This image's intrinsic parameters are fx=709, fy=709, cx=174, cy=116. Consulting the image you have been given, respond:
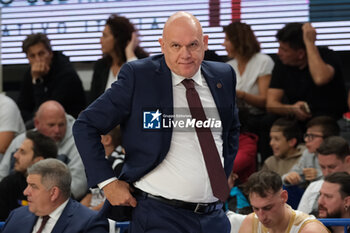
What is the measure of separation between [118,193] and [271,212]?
1426mm

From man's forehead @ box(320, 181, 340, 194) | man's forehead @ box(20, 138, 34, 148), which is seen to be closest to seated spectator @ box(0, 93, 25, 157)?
man's forehead @ box(20, 138, 34, 148)

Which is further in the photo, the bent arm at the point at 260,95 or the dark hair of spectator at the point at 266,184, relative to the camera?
the bent arm at the point at 260,95

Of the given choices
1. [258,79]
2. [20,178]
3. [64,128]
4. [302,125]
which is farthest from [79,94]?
[302,125]

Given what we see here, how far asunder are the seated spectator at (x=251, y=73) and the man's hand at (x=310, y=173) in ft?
2.52

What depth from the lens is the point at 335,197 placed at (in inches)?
180

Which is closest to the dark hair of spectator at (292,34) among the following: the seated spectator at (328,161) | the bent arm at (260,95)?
the bent arm at (260,95)

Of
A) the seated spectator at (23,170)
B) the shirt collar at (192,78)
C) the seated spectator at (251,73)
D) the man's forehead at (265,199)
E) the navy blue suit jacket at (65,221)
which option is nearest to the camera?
the shirt collar at (192,78)

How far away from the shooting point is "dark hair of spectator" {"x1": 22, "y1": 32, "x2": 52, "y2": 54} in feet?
→ 21.1

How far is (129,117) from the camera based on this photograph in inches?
123

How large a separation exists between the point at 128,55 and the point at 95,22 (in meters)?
0.70

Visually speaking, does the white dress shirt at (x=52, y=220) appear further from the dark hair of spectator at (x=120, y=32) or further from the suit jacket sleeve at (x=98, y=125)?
the dark hair of spectator at (x=120, y=32)

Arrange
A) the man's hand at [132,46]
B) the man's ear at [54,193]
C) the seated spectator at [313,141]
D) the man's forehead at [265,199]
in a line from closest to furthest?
the man's forehead at [265,199] < the man's ear at [54,193] < the seated spectator at [313,141] < the man's hand at [132,46]

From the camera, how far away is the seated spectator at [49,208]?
4.57 metres

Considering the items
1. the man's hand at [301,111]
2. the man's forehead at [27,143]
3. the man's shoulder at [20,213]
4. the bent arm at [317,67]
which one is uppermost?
the bent arm at [317,67]
